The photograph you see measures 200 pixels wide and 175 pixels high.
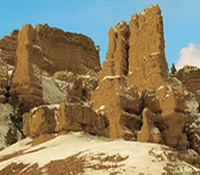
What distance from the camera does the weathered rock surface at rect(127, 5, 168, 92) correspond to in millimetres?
29828

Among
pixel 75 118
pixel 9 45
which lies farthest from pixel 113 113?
pixel 9 45

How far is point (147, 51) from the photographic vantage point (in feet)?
104

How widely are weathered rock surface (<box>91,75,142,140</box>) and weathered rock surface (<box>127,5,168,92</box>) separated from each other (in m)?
3.83

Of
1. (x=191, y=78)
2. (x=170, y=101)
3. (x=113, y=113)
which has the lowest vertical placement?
(x=113, y=113)

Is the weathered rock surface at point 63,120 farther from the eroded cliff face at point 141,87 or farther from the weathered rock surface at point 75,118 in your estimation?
the eroded cliff face at point 141,87

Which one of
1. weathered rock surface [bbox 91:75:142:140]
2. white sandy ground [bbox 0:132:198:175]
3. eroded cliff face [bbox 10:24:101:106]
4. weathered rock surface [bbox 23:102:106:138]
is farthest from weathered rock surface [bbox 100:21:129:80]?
white sandy ground [bbox 0:132:198:175]

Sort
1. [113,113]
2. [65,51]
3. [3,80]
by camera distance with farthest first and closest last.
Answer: [65,51] → [3,80] → [113,113]

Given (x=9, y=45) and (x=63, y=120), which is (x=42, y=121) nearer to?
(x=63, y=120)

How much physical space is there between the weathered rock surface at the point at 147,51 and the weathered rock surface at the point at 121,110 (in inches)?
151

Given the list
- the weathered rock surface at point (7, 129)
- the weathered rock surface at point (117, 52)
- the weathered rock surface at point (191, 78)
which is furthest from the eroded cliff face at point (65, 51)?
the weathered rock surface at point (191, 78)

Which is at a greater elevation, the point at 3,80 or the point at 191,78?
the point at 191,78

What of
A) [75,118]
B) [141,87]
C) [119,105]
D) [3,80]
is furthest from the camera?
[3,80]

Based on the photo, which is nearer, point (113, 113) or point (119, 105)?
point (113, 113)

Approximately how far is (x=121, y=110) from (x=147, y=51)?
9.47 metres
